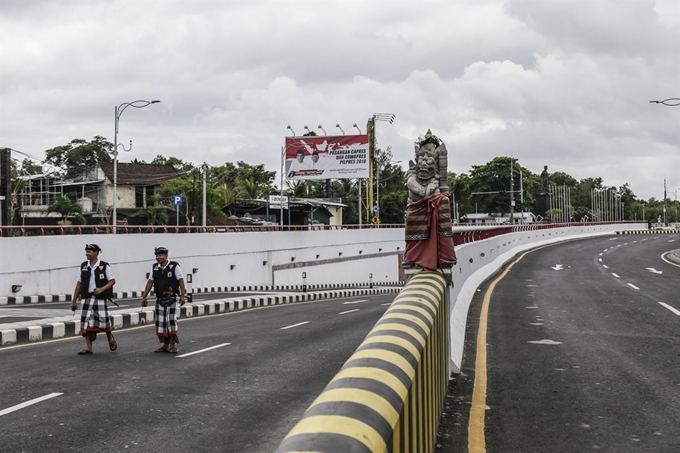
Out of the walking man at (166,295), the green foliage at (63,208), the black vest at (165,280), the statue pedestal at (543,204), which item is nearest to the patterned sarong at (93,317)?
the walking man at (166,295)

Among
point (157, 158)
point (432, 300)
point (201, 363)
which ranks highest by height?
point (157, 158)

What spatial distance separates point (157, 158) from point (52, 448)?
4204 inches

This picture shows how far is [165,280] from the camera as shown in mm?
12312

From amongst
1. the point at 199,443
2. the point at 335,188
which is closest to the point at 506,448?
the point at 199,443

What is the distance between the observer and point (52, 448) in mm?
6547

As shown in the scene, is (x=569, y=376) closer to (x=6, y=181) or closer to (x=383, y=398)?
(x=383, y=398)

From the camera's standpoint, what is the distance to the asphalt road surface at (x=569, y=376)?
267 inches

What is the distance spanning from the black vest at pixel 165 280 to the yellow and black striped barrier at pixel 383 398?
6.56 meters

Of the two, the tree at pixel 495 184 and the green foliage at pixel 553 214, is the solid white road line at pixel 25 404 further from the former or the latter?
the tree at pixel 495 184

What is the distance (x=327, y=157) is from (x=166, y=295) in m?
51.7

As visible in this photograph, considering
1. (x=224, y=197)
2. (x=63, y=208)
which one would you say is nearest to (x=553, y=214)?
(x=224, y=197)

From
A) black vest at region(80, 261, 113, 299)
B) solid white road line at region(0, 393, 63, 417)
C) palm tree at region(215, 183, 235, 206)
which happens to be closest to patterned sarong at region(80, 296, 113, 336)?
black vest at region(80, 261, 113, 299)

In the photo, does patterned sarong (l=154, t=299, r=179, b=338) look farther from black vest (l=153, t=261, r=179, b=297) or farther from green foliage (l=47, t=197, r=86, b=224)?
green foliage (l=47, t=197, r=86, b=224)

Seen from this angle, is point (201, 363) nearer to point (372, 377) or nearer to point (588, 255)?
point (372, 377)
